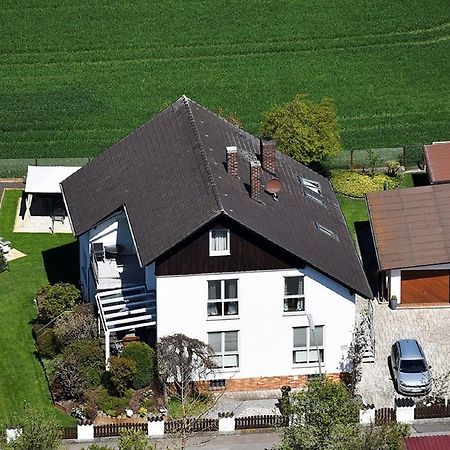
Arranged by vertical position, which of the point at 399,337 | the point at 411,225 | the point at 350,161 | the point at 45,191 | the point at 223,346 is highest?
the point at 350,161

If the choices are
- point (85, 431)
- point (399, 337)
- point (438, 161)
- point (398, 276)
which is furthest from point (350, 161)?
point (85, 431)

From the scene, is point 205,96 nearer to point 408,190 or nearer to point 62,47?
point 62,47

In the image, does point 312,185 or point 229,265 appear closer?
point 229,265

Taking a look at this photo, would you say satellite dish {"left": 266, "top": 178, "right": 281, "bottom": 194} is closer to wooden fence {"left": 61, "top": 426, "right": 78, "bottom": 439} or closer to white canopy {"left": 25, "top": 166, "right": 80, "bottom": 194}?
wooden fence {"left": 61, "top": 426, "right": 78, "bottom": 439}

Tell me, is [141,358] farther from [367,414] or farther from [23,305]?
[23,305]

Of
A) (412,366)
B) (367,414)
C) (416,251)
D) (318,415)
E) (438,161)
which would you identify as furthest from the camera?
(438,161)

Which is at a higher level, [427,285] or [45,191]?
[45,191]
